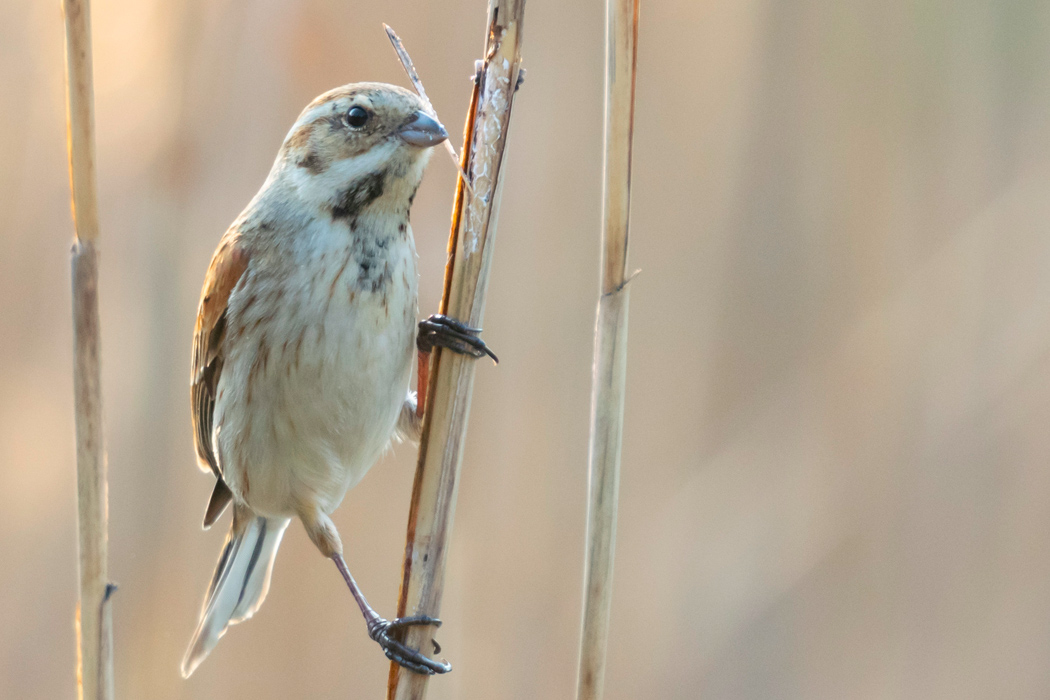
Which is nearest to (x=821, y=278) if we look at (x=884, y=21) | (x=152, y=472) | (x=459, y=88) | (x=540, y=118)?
(x=884, y=21)

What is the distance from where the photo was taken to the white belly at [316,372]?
151 centimetres

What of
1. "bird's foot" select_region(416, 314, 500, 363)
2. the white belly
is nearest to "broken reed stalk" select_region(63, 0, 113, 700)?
the white belly

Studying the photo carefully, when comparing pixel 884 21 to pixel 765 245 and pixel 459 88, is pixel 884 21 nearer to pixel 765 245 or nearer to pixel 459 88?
pixel 765 245

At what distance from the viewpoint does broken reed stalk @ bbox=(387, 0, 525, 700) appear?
120 centimetres

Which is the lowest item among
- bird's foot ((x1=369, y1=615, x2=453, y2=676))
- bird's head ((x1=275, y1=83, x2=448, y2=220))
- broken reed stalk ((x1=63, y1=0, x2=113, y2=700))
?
bird's foot ((x1=369, y1=615, x2=453, y2=676))

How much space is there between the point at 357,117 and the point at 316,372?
0.44m

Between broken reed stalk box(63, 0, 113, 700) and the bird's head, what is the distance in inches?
16.1

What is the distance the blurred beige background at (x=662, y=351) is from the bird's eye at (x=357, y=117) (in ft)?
1.89

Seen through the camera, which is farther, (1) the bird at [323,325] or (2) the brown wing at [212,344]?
(2) the brown wing at [212,344]

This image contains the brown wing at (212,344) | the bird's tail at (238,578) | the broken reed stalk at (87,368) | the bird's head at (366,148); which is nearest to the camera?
the broken reed stalk at (87,368)

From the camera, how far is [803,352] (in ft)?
→ 7.56

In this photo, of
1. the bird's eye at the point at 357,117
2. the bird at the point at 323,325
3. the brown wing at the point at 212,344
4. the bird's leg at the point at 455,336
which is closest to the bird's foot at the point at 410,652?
the bird at the point at 323,325

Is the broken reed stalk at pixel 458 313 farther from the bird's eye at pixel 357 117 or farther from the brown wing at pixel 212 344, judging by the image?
the brown wing at pixel 212 344

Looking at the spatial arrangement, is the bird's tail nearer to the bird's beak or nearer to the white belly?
the white belly
